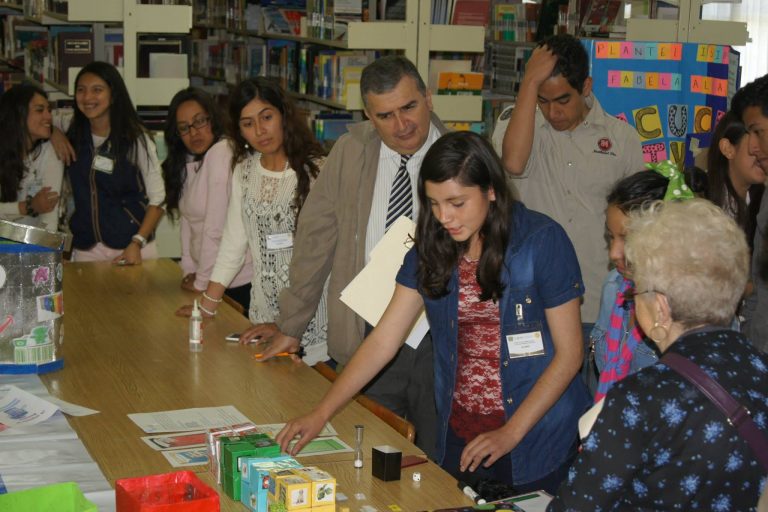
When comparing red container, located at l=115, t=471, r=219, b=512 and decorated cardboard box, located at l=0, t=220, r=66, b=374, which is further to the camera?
decorated cardboard box, located at l=0, t=220, r=66, b=374

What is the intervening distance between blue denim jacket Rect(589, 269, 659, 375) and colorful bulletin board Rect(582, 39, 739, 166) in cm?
211

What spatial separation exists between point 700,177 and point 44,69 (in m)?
6.10

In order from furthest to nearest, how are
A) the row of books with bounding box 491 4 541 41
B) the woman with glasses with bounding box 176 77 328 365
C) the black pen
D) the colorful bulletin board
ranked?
the row of books with bounding box 491 4 541 41
the colorful bulletin board
the woman with glasses with bounding box 176 77 328 365
the black pen

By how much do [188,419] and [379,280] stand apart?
2.44 feet

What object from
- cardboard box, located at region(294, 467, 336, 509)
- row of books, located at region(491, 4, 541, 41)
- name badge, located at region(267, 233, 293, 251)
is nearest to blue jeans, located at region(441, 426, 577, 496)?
cardboard box, located at region(294, 467, 336, 509)

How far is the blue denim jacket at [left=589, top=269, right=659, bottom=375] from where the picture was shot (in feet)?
8.89

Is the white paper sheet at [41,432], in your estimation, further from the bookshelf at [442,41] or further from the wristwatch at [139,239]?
the bookshelf at [442,41]

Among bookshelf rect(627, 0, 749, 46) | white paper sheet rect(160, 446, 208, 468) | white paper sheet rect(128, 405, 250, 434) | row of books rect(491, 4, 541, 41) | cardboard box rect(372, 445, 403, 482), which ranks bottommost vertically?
white paper sheet rect(128, 405, 250, 434)

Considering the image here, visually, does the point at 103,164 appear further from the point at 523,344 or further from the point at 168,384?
the point at 523,344

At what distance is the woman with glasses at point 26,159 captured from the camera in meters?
5.19

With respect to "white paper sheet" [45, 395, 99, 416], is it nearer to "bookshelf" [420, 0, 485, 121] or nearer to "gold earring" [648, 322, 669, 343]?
"gold earring" [648, 322, 669, 343]

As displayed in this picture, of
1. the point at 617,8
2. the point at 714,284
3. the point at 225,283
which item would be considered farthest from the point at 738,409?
the point at 617,8

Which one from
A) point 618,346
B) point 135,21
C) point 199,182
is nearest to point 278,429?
point 618,346

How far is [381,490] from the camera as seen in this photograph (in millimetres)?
2314
